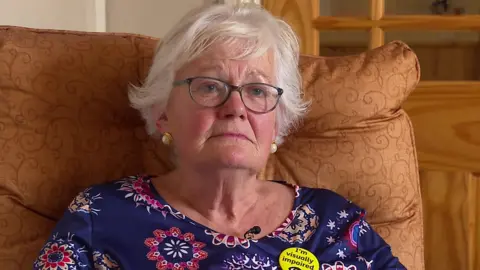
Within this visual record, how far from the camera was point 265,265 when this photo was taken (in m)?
1.17

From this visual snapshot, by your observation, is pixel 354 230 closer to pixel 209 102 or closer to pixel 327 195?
pixel 327 195

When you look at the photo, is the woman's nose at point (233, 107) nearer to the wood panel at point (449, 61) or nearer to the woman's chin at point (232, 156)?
the woman's chin at point (232, 156)

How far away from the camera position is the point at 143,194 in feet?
4.13

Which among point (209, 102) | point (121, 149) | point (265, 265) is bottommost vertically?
point (265, 265)

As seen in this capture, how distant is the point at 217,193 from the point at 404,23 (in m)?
1.07

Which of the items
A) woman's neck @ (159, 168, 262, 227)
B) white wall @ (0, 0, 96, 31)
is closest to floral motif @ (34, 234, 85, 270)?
woman's neck @ (159, 168, 262, 227)

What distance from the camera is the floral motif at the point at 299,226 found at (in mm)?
1246

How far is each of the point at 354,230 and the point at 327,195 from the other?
105mm

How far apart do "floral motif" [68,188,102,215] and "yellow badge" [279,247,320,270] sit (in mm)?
376

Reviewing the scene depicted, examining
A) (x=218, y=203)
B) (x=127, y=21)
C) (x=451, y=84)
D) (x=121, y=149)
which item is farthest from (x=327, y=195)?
(x=127, y=21)

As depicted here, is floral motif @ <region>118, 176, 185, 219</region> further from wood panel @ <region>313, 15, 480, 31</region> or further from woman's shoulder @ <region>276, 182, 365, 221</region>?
wood panel @ <region>313, 15, 480, 31</region>

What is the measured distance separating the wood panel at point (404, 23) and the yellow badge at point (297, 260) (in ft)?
3.45

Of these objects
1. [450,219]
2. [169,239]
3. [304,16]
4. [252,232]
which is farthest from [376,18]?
[169,239]

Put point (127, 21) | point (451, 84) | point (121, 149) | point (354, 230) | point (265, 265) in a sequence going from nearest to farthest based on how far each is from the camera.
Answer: point (265, 265), point (354, 230), point (121, 149), point (451, 84), point (127, 21)
